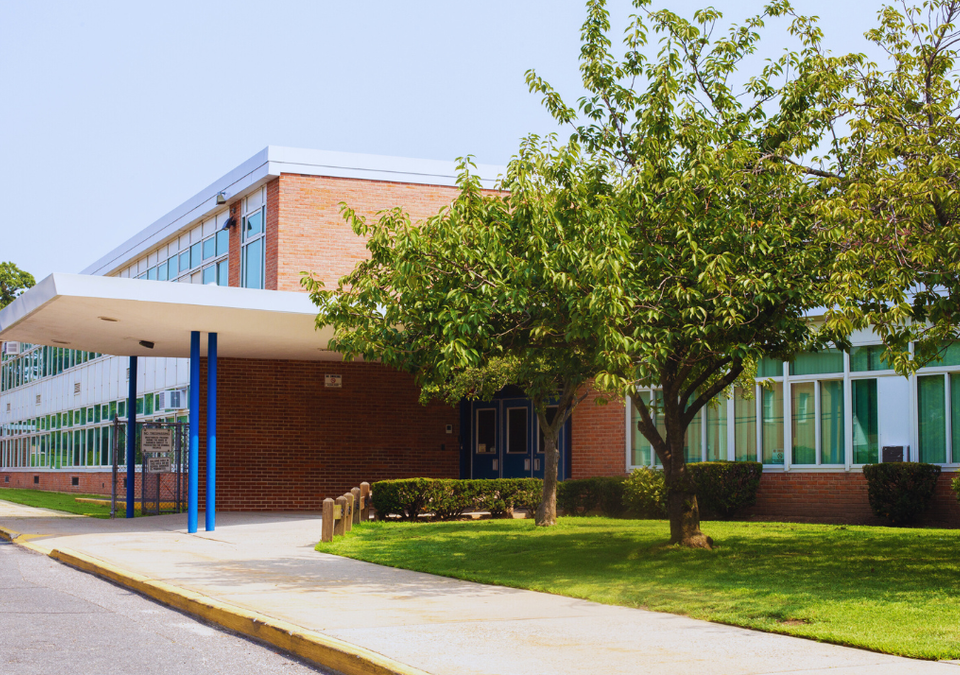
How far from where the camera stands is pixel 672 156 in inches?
488

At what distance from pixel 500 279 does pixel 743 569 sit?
4.25 metres

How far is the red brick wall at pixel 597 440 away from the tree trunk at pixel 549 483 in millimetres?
4053

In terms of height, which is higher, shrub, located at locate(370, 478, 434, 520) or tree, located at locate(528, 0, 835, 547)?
tree, located at locate(528, 0, 835, 547)

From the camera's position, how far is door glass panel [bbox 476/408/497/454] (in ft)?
88.1

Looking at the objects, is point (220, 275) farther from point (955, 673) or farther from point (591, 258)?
point (955, 673)

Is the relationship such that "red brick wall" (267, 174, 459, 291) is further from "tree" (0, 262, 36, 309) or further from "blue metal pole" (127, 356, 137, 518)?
"tree" (0, 262, 36, 309)

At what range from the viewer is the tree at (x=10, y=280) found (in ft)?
225

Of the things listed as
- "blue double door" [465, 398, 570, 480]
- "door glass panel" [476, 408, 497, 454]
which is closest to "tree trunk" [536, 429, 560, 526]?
"blue double door" [465, 398, 570, 480]

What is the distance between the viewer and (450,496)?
20.5 m

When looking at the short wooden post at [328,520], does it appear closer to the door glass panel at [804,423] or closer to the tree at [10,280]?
the door glass panel at [804,423]

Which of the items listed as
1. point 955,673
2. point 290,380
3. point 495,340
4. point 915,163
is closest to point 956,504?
point 915,163

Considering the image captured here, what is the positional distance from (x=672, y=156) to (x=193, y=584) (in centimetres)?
731

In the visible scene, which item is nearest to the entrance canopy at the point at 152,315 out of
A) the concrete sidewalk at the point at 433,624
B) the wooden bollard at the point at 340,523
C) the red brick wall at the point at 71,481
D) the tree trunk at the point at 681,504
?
the wooden bollard at the point at 340,523

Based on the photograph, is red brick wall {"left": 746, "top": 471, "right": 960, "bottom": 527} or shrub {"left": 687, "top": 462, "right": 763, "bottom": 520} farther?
shrub {"left": 687, "top": 462, "right": 763, "bottom": 520}
